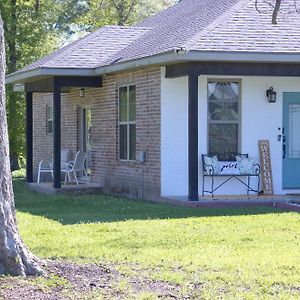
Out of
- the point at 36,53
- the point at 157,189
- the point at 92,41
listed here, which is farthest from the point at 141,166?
the point at 36,53

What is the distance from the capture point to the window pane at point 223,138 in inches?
663

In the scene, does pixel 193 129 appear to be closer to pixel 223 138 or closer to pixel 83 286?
pixel 223 138

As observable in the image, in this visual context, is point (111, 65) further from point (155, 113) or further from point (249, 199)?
point (249, 199)

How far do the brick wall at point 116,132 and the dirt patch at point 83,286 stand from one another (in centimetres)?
850

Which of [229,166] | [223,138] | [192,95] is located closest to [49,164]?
[223,138]

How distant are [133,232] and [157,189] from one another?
5161 millimetres

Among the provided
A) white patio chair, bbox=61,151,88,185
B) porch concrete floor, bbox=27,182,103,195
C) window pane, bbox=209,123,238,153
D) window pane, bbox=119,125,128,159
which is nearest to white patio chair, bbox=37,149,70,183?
white patio chair, bbox=61,151,88,185

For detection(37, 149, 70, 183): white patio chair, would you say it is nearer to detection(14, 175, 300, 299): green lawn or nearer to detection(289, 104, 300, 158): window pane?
detection(14, 175, 300, 299): green lawn

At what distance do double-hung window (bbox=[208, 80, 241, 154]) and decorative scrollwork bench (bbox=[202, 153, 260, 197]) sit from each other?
23 centimetres

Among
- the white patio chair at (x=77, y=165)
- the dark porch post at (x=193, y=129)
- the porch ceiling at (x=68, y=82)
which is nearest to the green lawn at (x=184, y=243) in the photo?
the dark porch post at (x=193, y=129)

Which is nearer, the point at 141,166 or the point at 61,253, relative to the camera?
the point at 61,253

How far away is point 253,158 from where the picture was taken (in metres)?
16.7

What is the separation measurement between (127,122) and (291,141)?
12.8 ft

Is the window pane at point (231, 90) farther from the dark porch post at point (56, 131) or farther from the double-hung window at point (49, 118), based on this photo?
the double-hung window at point (49, 118)
